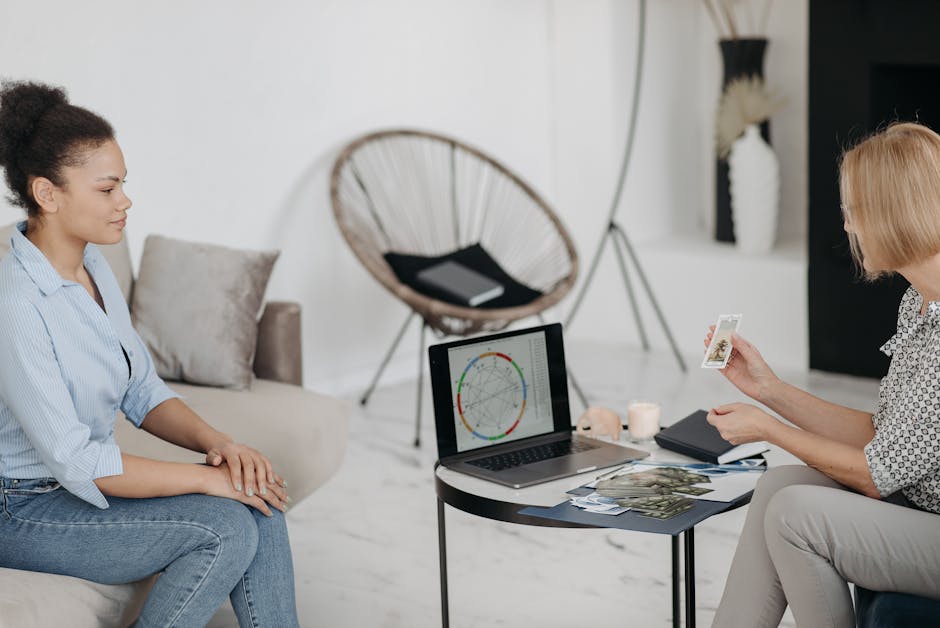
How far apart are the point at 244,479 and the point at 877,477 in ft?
3.21

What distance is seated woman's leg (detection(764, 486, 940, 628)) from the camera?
1603 millimetres

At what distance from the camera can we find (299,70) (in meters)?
3.91

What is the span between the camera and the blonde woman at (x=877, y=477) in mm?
1612

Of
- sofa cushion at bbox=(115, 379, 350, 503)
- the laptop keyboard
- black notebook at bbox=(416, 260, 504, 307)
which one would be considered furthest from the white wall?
the laptop keyboard

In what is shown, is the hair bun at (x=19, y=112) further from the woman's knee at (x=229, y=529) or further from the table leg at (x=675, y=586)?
the table leg at (x=675, y=586)

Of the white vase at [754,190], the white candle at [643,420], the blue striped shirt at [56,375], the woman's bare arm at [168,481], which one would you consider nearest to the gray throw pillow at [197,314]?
the blue striped shirt at [56,375]

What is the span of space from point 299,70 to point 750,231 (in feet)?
5.81

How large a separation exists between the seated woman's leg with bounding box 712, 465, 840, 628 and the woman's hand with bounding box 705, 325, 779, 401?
0.72 ft

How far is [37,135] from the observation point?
1.84 m

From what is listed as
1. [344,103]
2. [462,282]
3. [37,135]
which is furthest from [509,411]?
[344,103]

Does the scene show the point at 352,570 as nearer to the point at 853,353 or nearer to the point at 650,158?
the point at 853,353

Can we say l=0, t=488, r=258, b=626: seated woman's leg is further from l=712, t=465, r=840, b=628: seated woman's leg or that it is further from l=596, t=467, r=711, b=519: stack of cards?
l=712, t=465, r=840, b=628: seated woman's leg

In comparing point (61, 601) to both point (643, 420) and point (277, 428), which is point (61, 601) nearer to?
point (277, 428)

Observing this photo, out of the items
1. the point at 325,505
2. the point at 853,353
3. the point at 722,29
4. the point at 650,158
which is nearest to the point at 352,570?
the point at 325,505
